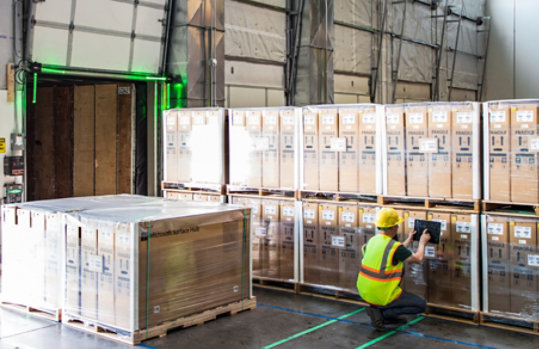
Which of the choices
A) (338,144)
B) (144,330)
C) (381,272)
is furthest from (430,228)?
(144,330)

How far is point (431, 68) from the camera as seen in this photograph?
61.5 feet

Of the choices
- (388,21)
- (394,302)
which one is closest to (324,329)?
(394,302)

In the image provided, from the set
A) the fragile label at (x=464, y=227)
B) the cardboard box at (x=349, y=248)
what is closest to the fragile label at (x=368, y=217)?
the cardboard box at (x=349, y=248)

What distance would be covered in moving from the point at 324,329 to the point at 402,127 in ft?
7.89

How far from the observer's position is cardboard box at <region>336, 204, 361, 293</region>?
24.5 feet

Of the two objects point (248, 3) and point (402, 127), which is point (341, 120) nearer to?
point (402, 127)

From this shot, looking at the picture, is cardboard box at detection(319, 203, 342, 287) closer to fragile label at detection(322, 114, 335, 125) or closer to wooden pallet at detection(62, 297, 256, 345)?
fragile label at detection(322, 114, 335, 125)

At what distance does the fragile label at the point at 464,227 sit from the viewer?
6.68 meters

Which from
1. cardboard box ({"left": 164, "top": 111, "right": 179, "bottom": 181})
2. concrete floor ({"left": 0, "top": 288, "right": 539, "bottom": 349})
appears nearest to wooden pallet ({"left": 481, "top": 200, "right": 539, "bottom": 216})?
Answer: concrete floor ({"left": 0, "top": 288, "right": 539, "bottom": 349})

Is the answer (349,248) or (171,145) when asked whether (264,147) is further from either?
(349,248)

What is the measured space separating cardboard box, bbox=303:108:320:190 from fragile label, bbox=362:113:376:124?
67 centimetres

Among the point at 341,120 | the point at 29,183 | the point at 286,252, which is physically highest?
the point at 341,120

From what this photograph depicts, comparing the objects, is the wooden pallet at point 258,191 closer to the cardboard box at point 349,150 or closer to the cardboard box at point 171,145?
the cardboard box at point 349,150

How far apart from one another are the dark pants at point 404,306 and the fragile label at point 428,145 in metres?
1.60
